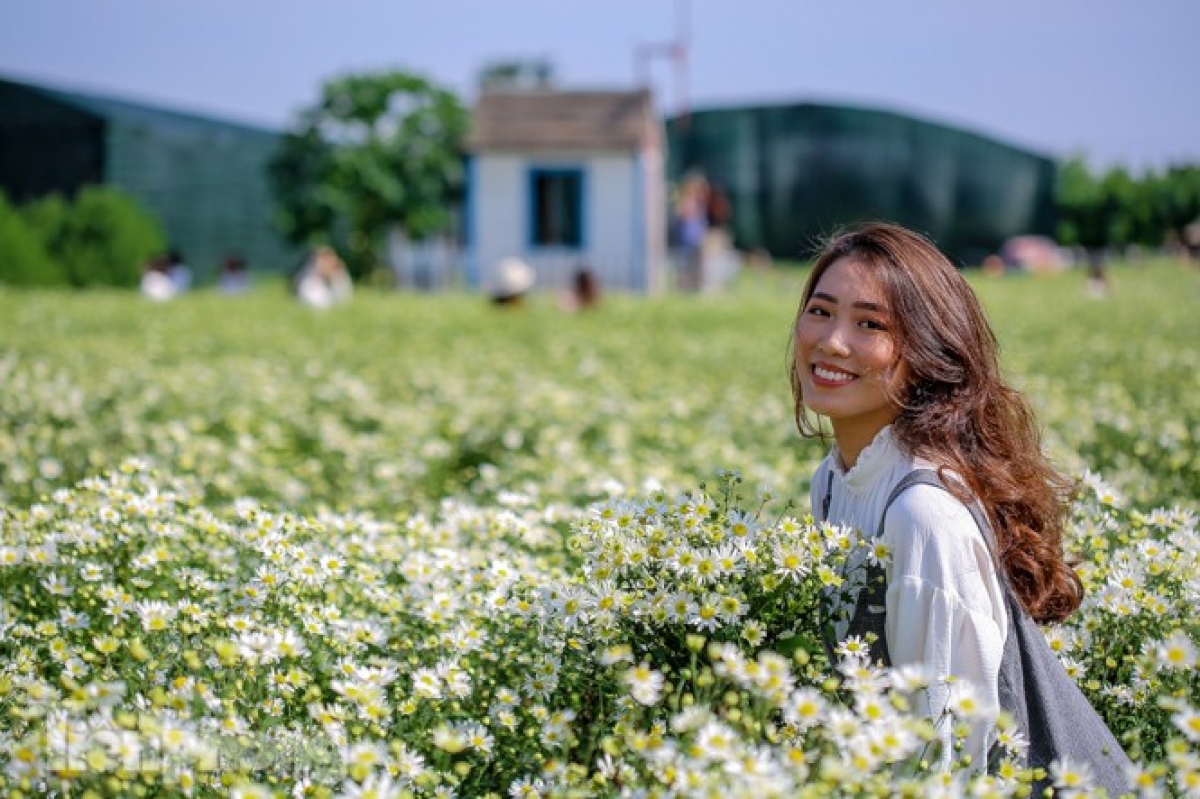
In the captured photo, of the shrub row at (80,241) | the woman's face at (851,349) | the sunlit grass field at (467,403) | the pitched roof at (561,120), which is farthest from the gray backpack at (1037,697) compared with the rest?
the pitched roof at (561,120)

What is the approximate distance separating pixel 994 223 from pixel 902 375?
45017 millimetres

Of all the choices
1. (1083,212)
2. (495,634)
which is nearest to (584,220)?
(495,634)

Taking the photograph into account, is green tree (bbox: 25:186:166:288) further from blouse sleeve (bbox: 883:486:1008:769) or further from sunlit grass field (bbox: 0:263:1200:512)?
blouse sleeve (bbox: 883:486:1008:769)

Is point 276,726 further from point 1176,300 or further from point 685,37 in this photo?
point 685,37

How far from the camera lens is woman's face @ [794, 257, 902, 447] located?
2854 millimetres

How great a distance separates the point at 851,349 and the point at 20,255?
23831 millimetres

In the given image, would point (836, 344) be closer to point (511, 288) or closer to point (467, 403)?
point (467, 403)

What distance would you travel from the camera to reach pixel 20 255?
23.9 metres

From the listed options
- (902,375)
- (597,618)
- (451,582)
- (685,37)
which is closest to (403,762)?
(597,618)

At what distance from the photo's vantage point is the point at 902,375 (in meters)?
2.89

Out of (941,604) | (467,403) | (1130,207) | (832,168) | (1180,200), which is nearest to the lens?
(941,604)

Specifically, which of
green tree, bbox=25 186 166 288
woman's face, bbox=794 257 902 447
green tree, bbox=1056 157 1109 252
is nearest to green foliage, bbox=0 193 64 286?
green tree, bbox=25 186 166 288

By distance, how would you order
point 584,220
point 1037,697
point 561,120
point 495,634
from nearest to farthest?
point 1037,697 → point 495,634 → point 584,220 → point 561,120

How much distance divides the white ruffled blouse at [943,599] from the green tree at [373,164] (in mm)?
27126
